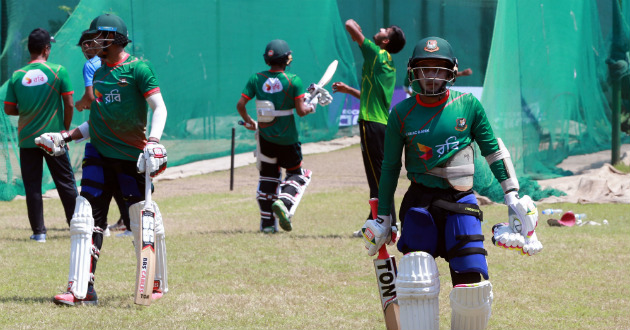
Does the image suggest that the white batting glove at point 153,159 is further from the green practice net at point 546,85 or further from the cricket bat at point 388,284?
the green practice net at point 546,85

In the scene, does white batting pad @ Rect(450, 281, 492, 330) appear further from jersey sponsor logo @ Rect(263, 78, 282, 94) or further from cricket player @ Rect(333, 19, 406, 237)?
jersey sponsor logo @ Rect(263, 78, 282, 94)

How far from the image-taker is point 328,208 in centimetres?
1240

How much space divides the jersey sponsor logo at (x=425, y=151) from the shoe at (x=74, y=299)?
2.77 meters

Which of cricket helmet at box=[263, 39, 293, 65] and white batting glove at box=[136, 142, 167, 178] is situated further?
cricket helmet at box=[263, 39, 293, 65]

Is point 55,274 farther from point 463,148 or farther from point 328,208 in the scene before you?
point 328,208

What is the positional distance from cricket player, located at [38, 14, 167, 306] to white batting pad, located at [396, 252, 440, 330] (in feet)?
7.67

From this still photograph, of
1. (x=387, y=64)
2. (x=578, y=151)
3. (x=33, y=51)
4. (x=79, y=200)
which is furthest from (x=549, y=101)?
(x=79, y=200)

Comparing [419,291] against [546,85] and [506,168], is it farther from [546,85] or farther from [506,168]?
[546,85]

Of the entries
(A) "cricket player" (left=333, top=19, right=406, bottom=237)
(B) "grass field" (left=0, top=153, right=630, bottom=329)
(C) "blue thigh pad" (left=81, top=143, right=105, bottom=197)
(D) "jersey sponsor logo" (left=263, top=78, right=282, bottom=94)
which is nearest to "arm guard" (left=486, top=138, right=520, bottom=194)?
(B) "grass field" (left=0, top=153, right=630, bottom=329)

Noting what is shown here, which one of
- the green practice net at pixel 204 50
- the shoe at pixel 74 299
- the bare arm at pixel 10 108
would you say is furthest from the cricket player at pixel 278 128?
the green practice net at pixel 204 50

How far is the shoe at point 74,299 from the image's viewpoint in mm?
6055

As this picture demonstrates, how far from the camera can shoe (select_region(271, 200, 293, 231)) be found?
9.46 metres

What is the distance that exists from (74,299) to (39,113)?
3.83 meters

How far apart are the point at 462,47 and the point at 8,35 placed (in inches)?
499
